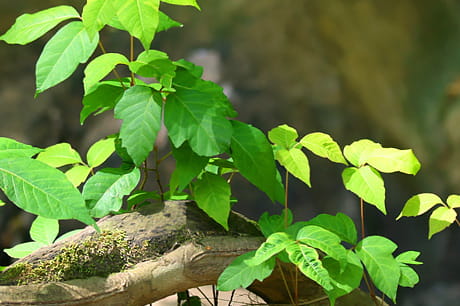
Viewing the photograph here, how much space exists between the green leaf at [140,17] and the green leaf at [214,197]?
0.79 ft

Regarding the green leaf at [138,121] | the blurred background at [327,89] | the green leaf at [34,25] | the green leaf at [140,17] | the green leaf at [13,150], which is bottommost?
the blurred background at [327,89]

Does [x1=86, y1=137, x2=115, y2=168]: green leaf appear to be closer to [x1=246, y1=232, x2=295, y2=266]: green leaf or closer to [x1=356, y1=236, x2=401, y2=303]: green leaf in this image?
[x1=246, y1=232, x2=295, y2=266]: green leaf

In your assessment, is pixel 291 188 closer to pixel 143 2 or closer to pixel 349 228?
pixel 349 228

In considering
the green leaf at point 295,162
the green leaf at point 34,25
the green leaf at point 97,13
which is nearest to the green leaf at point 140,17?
the green leaf at point 97,13

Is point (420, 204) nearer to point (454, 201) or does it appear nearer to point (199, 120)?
point (454, 201)

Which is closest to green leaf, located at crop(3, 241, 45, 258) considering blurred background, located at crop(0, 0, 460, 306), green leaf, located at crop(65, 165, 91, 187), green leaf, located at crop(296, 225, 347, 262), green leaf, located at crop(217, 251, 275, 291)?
green leaf, located at crop(65, 165, 91, 187)

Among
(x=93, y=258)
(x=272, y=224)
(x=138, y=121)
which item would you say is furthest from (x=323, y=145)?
(x=93, y=258)

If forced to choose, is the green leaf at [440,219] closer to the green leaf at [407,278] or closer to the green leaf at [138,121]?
the green leaf at [407,278]

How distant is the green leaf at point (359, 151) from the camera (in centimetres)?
86

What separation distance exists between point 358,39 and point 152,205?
7.07 feet

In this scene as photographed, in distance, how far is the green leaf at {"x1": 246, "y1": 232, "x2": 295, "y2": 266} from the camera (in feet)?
2.40

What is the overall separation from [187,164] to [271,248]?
185 mm

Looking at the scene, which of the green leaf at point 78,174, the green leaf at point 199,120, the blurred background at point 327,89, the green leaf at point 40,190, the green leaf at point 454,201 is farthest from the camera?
the blurred background at point 327,89

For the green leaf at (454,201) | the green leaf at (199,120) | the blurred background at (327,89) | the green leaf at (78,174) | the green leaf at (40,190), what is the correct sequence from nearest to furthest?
the green leaf at (40,190) < the green leaf at (199,120) < the green leaf at (454,201) < the green leaf at (78,174) < the blurred background at (327,89)
